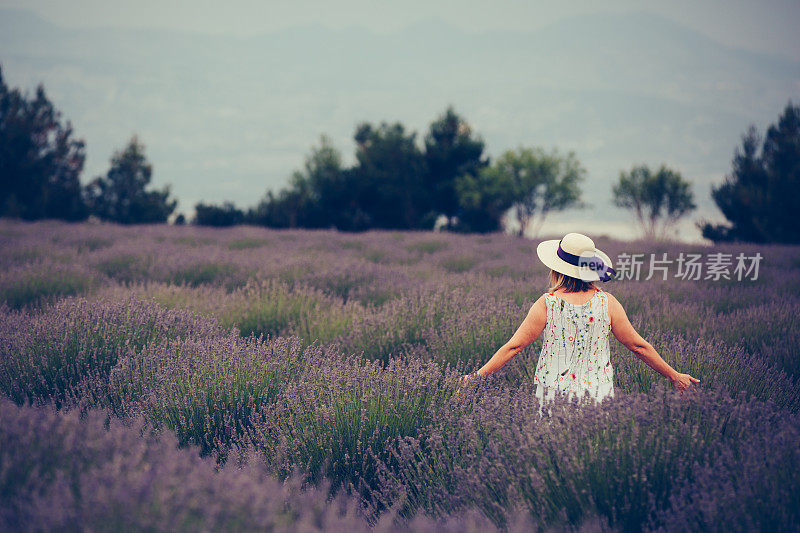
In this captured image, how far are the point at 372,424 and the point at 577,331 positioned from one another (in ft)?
3.45

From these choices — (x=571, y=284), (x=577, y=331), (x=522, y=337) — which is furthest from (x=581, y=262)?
(x=522, y=337)

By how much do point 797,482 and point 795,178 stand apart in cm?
2879

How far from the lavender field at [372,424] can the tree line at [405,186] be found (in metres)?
17.2

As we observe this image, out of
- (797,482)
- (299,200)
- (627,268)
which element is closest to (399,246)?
(627,268)

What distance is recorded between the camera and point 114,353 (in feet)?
11.3

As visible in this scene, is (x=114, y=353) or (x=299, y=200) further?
(x=299, y=200)

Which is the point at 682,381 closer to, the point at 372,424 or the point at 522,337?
the point at 522,337

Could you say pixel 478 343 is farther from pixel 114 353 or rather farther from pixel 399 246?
pixel 399 246

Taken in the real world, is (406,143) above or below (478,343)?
above

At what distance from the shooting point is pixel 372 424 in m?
2.56

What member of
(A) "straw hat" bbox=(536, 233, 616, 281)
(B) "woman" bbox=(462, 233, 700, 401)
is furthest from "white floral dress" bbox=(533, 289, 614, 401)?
(A) "straw hat" bbox=(536, 233, 616, 281)

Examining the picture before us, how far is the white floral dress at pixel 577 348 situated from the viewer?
2613 millimetres

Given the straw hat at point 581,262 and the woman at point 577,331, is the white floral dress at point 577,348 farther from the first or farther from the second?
the straw hat at point 581,262

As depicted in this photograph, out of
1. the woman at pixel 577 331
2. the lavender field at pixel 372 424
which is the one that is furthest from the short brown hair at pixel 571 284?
the lavender field at pixel 372 424
